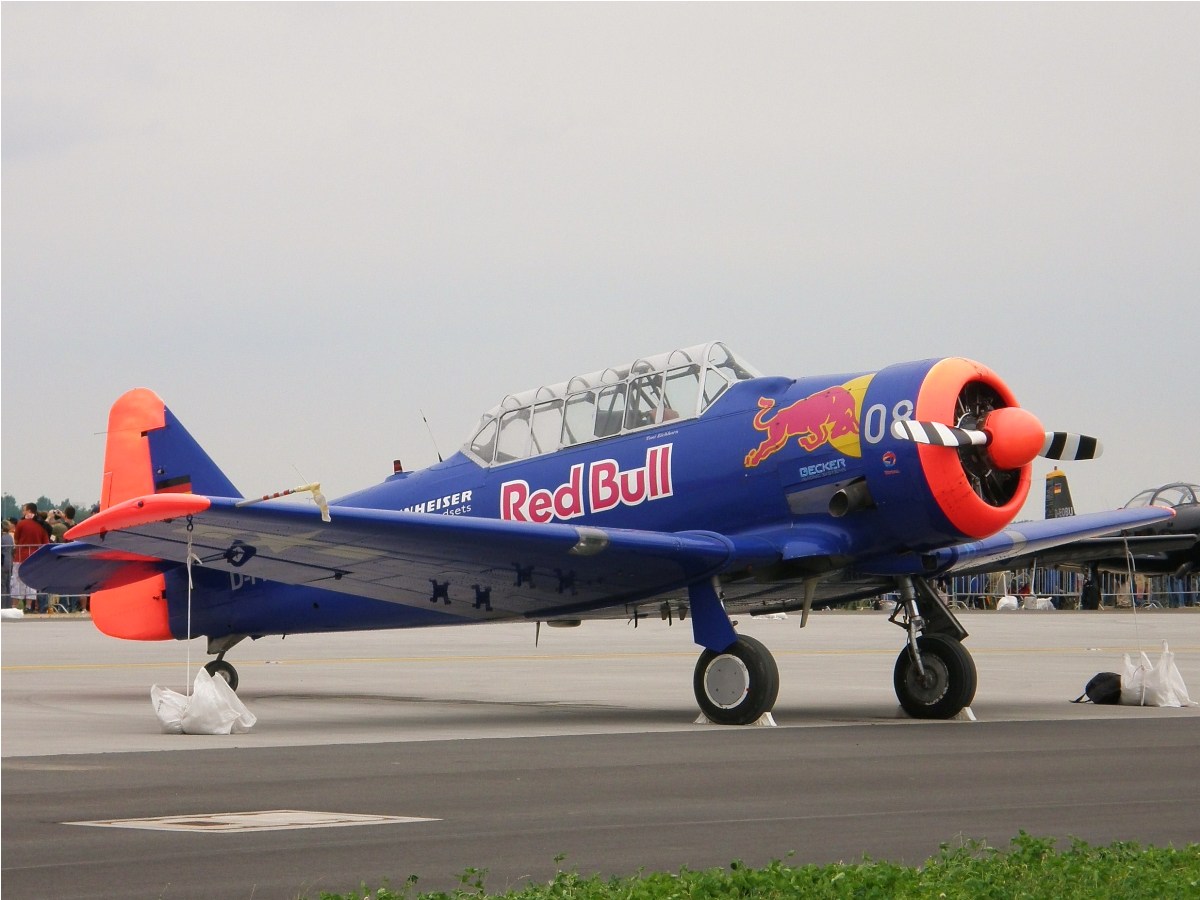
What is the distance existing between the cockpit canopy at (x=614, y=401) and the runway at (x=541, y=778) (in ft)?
7.95

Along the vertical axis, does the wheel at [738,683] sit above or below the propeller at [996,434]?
below

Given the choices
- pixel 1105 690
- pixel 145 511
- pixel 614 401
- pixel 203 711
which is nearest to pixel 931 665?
pixel 1105 690

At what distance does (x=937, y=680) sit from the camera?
535 inches

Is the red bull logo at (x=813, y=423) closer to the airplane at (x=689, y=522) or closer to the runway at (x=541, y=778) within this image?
the airplane at (x=689, y=522)

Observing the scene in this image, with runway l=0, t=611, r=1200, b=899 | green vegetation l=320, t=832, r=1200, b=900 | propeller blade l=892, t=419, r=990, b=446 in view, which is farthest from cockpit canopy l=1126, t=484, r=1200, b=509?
green vegetation l=320, t=832, r=1200, b=900

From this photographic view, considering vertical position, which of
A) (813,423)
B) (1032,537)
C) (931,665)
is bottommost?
(931,665)

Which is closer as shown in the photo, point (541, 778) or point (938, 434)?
point (541, 778)

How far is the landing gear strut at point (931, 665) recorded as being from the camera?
1349cm

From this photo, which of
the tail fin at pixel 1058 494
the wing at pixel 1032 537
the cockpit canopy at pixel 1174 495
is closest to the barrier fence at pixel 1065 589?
the tail fin at pixel 1058 494

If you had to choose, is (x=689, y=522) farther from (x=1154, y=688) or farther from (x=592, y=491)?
(x=1154, y=688)

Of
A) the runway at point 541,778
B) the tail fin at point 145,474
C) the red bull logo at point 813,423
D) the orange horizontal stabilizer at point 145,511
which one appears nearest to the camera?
the runway at point 541,778

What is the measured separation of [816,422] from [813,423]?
0.03 metres

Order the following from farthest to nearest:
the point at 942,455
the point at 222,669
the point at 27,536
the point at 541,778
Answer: the point at 27,536 < the point at 222,669 < the point at 942,455 < the point at 541,778

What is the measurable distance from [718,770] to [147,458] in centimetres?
911
